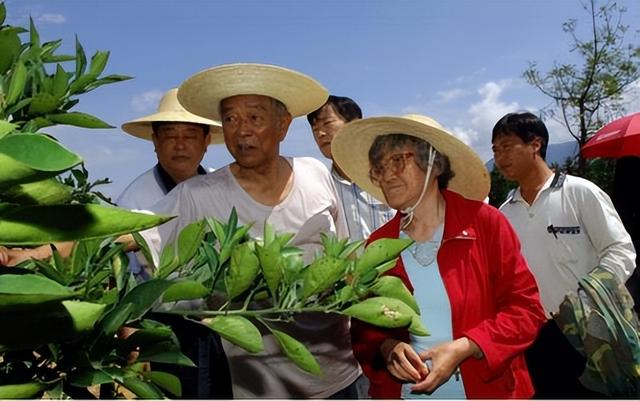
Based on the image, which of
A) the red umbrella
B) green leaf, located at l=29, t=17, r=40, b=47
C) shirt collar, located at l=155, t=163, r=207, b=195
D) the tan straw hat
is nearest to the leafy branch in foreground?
green leaf, located at l=29, t=17, r=40, b=47

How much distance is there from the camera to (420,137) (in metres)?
2.62

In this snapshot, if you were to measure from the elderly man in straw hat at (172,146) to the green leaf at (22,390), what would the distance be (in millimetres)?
2593

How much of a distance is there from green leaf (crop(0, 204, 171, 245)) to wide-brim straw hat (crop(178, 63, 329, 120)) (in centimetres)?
221

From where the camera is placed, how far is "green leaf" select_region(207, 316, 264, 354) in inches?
31.8

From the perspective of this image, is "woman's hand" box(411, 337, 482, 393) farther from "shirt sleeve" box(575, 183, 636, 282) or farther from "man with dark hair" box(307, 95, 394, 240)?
"shirt sleeve" box(575, 183, 636, 282)

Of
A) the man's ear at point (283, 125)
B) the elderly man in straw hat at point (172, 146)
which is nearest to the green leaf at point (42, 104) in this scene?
the man's ear at point (283, 125)

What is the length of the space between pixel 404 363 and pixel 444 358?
12 centimetres

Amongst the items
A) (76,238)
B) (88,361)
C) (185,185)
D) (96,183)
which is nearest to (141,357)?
(88,361)

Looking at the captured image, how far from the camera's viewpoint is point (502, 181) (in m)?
16.2

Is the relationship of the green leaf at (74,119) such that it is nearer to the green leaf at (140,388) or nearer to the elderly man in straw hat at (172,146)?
the green leaf at (140,388)

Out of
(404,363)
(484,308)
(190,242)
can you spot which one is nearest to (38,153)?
(190,242)

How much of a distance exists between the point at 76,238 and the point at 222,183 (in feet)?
7.28

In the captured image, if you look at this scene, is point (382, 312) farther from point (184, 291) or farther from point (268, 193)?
point (268, 193)

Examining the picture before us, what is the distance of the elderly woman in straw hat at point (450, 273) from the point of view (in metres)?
2.26
